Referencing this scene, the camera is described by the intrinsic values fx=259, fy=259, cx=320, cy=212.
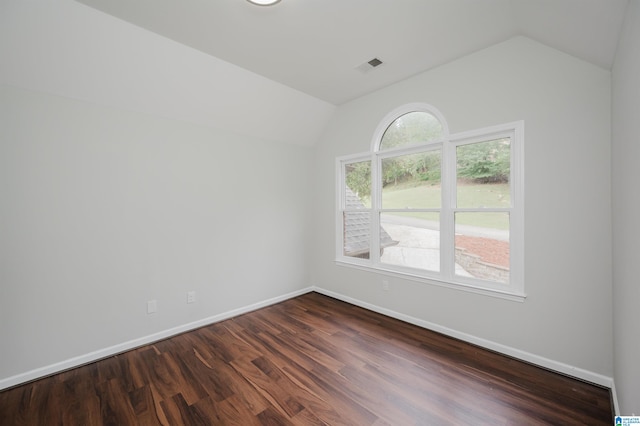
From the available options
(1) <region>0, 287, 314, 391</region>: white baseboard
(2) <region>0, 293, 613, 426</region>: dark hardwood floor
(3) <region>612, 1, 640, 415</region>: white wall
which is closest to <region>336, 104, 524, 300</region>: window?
(3) <region>612, 1, 640, 415</region>: white wall

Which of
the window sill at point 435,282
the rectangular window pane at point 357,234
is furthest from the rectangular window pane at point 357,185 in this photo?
the window sill at point 435,282

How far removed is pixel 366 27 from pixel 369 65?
2.08ft

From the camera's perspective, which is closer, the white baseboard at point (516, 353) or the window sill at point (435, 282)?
the white baseboard at point (516, 353)

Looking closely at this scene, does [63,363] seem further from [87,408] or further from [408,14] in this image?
[408,14]

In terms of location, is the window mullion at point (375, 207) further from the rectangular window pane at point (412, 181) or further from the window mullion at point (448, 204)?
the window mullion at point (448, 204)

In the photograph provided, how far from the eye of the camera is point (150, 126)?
275cm

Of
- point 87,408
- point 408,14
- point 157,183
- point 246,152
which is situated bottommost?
point 87,408

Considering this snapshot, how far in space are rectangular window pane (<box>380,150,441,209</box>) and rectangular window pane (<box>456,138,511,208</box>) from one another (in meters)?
0.25

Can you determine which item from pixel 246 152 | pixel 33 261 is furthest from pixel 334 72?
pixel 33 261

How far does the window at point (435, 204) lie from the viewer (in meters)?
2.44

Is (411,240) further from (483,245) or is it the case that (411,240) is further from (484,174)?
(484,174)

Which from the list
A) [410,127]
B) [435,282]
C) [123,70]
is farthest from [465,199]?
[123,70]

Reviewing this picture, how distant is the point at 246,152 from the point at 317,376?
2773 millimetres

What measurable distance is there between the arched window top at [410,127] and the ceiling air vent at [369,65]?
62cm
